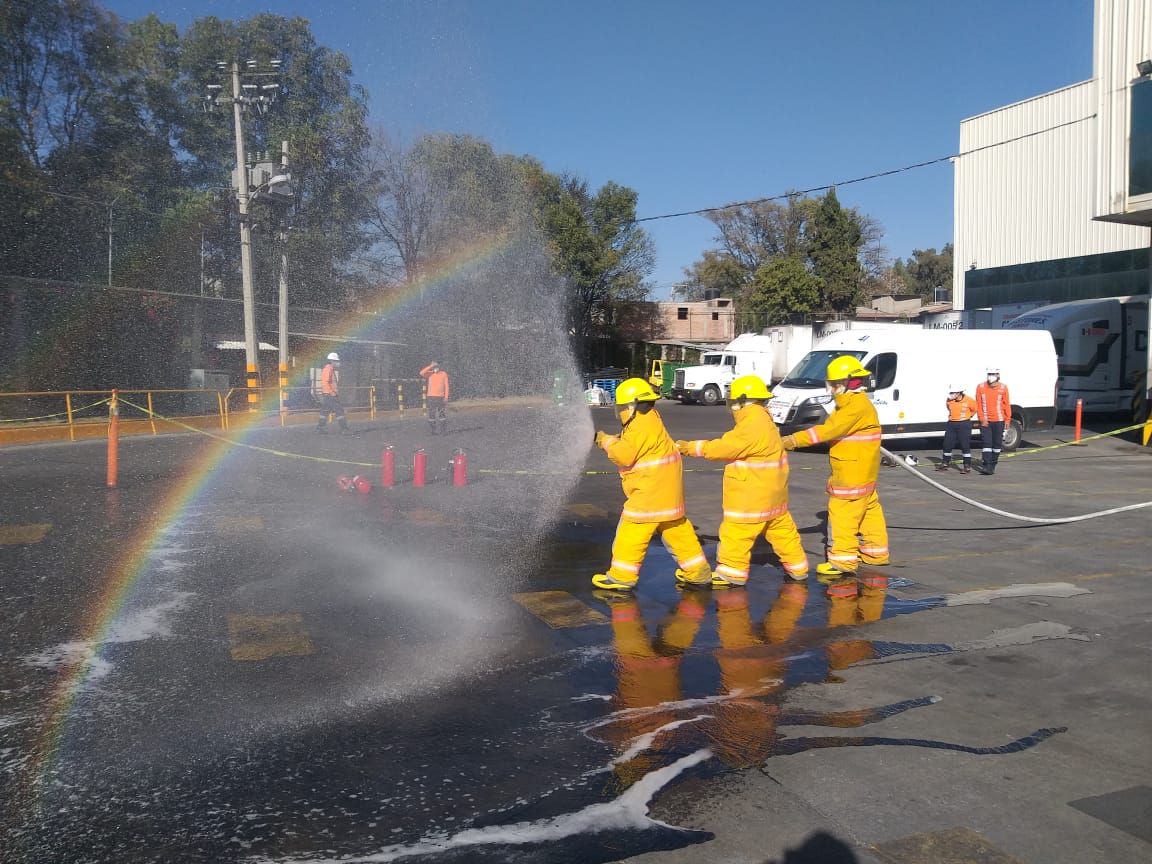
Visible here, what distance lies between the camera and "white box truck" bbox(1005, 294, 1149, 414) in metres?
23.9

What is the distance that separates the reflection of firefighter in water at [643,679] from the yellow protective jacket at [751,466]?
80 centimetres

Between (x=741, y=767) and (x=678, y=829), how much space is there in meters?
0.64

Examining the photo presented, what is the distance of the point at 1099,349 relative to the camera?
78.9ft

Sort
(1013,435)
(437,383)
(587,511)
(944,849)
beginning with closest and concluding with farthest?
(944,849) < (587,511) < (1013,435) < (437,383)

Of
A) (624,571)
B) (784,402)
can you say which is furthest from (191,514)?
(784,402)

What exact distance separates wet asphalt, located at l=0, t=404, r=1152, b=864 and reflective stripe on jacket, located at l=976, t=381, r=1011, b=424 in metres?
5.01

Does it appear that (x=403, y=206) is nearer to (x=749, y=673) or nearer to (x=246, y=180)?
(x=246, y=180)

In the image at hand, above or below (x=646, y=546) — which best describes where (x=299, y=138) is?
above

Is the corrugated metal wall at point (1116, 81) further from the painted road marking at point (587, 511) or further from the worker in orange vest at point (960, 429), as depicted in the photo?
the painted road marking at point (587, 511)

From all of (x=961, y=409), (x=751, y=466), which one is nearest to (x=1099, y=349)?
(x=961, y=409)

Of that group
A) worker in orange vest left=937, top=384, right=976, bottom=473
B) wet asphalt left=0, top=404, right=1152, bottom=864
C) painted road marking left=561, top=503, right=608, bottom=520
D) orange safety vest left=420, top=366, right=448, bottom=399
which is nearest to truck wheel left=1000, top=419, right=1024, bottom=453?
worker in orange vest left=937, top=384, right=976, bottom=473

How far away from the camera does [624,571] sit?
7250 millimetres

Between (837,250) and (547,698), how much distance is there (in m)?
55.0

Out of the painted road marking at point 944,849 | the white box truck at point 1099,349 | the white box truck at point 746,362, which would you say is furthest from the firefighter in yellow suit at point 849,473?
the white box truck at point 746,362
